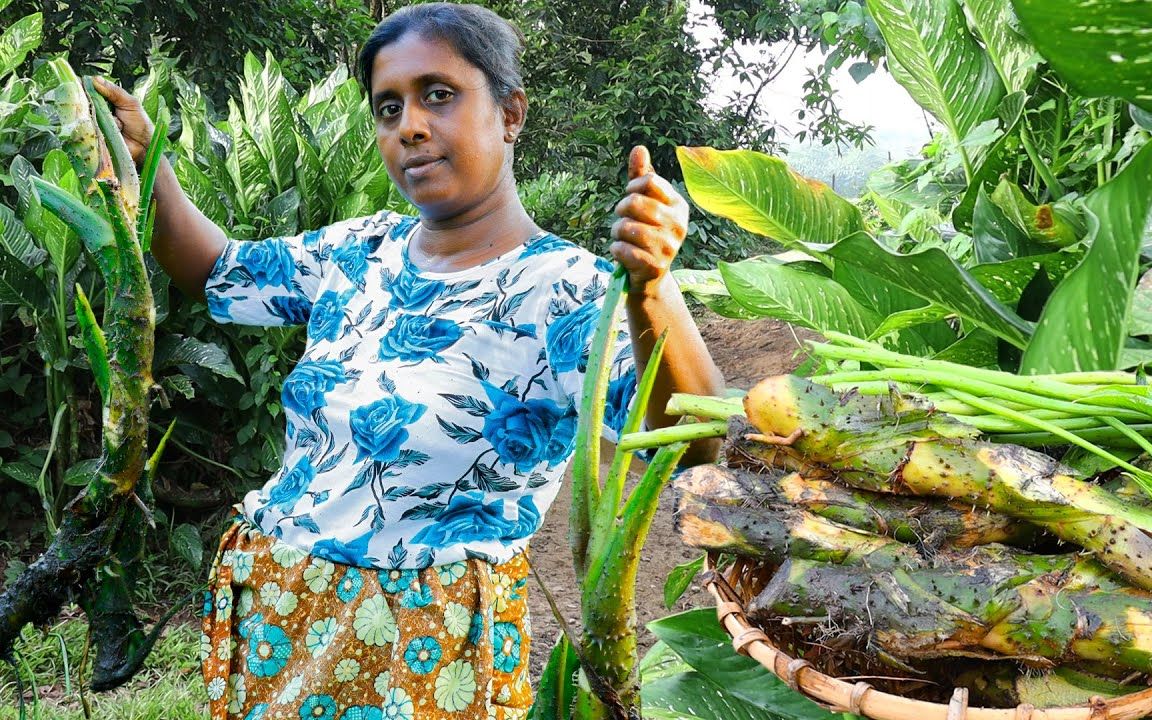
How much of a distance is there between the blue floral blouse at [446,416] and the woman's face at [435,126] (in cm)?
13

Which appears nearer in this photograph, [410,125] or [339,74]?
[410,125]

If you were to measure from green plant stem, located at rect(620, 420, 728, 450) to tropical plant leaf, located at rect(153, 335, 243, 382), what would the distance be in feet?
8.55

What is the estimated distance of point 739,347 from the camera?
26.2ft

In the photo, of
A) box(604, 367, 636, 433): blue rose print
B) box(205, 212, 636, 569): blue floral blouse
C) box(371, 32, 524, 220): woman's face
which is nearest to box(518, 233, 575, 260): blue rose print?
box(205, 212, 636, 569): blue floral blouse

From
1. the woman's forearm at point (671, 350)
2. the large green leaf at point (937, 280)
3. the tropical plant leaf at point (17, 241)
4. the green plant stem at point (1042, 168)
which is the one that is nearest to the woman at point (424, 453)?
the woman's forearm at point (671, 350)

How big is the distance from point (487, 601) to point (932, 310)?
82 cm

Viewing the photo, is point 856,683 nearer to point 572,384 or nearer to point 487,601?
point 572,384

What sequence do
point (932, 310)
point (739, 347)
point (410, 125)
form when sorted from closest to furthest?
point (932, 310) → point (410, 125) → point (739, 347)

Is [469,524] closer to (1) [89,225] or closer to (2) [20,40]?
(1) [89,225]

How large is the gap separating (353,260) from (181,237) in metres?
0.34

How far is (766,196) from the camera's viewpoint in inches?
51.1

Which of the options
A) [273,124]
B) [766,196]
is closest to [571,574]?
[273,124]

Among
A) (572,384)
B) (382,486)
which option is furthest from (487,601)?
(572,384)

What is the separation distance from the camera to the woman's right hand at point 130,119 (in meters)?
1.62
